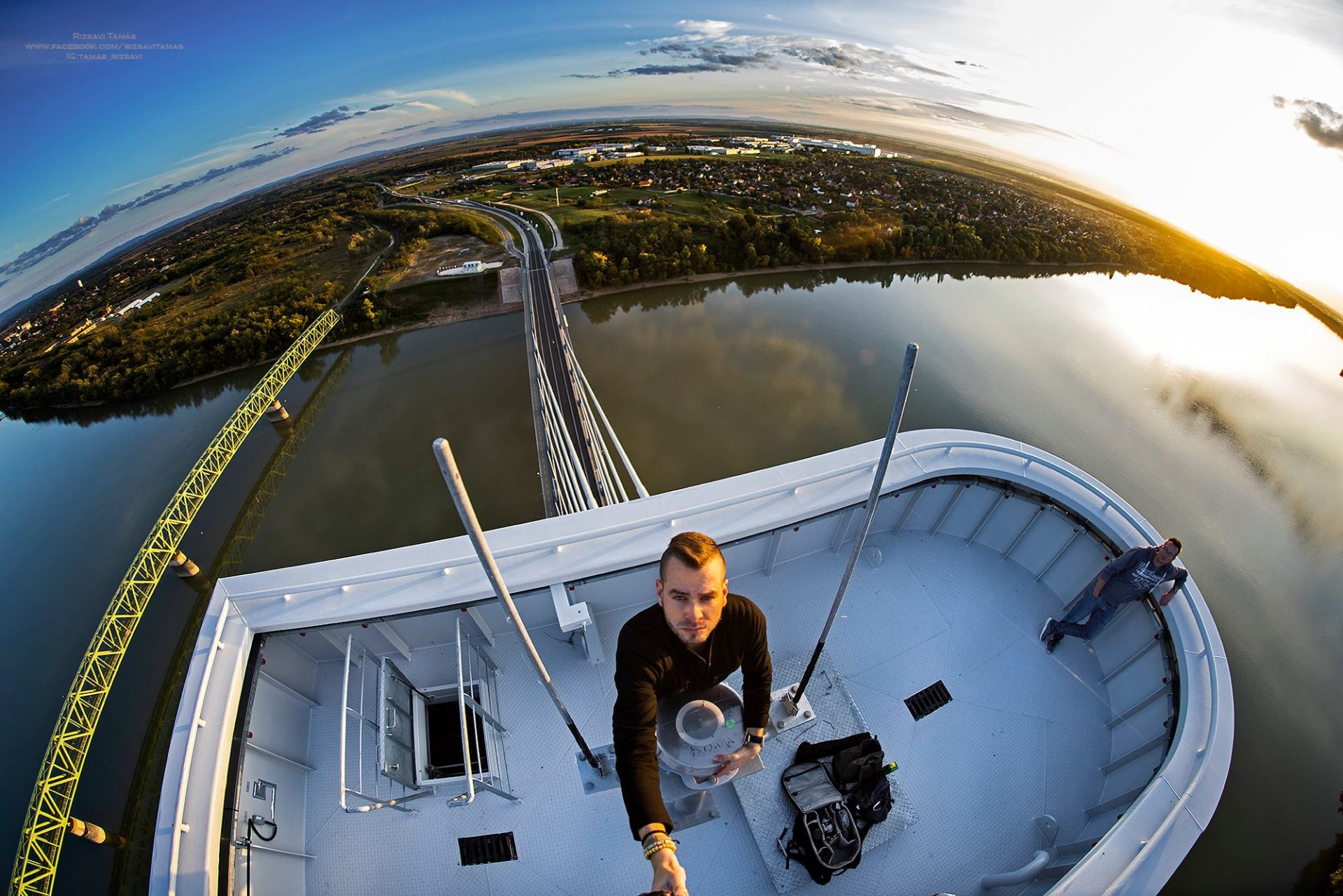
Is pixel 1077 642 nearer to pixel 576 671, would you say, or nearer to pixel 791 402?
pixel 576 671

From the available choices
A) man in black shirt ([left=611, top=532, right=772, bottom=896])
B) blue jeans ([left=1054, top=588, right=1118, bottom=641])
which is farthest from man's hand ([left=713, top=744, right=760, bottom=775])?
A: blue jeans ([left=1054, top=588, right=1118, bottom=641])

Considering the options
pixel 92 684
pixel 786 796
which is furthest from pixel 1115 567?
pixel 92 684

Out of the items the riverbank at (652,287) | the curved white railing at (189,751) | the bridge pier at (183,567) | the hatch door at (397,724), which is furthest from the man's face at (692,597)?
the riverbank at (652,287)

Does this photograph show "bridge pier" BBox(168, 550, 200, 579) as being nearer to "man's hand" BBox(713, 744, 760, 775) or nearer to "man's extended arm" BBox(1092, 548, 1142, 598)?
"man's hand" BBox(713, 744, 760, 775)

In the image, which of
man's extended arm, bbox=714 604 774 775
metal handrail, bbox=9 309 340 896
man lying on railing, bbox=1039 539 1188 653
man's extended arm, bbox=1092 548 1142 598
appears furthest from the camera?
metal handrail, bbox=9 309 340 896

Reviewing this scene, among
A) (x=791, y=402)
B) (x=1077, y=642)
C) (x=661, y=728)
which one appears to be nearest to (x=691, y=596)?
(x=661, y=728)
